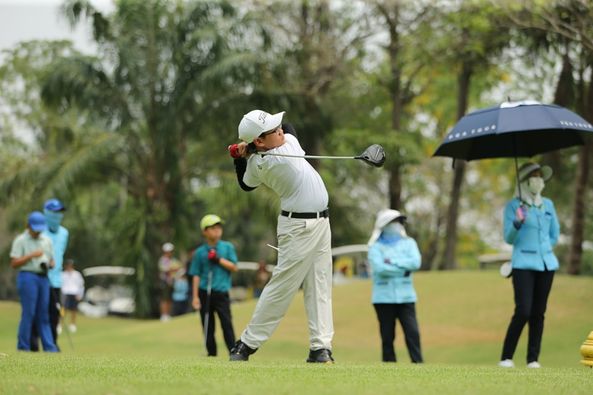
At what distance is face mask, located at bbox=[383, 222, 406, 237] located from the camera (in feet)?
42.0

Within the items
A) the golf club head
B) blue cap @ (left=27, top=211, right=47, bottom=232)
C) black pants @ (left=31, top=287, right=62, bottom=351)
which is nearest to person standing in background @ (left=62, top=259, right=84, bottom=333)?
black pants @ (left=31, top=287, right=62, bottom=351)

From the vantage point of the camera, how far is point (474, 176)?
46.5 meters

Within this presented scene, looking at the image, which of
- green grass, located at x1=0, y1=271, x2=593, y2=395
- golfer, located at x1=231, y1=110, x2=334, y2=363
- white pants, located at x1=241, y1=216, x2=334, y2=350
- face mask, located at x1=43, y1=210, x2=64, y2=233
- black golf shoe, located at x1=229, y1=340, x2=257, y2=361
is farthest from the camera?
face mask, located at x1=43, y1=210, x2=64, y2=233

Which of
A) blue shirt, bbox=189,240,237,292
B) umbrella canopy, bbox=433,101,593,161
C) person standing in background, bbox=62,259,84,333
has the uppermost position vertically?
umbrella canopy, bbox=433,101,593,161

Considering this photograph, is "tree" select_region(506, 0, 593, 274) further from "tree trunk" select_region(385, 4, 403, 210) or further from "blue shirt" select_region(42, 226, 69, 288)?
"blue shirt" select_region(42, 226, 69, 288)

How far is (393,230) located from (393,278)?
61 cm

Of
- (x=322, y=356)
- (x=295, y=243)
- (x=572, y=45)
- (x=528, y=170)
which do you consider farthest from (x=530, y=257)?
(x=572, y=45)

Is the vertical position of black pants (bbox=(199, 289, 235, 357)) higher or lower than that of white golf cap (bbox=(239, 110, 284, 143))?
lower

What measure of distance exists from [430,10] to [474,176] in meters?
19.6

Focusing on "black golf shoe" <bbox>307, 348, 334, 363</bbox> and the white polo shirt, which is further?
"black golf shoe" <bbox>307, 348, 334, 363</bbox>

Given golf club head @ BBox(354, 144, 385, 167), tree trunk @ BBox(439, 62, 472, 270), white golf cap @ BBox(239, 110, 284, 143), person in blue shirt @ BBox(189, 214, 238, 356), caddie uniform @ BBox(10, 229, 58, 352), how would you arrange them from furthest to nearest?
tree trunk @ BBox(439, 62, 472, 270), caddie uniform @ BBox(10, 229, 58, 352), person in blue shirt @ BBox(189, 214, 238, 356), white golf cap @ BBox(239, 110, 284, 143), golf club head @ BBox(354, 144, 385, 167)

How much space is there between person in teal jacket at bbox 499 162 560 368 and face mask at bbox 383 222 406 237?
1.90 m

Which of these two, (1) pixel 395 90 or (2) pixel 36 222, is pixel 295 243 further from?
(1) pixel 395 90

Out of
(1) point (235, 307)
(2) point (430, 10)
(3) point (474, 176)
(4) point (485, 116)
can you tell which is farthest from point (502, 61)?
(3) point (474, 176)
